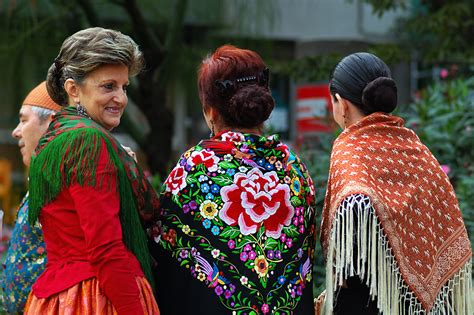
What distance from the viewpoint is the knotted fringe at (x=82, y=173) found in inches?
106

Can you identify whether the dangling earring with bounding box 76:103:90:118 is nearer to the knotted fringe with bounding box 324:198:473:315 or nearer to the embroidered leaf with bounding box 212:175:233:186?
the embroidered leaf with bounding box 212:175:233:186

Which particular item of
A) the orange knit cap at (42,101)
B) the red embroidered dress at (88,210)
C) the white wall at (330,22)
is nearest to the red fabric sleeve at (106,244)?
the red embroidered dress at (88,210)

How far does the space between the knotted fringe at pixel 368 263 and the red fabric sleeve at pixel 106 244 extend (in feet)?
2.63

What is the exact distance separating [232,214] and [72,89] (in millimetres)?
701

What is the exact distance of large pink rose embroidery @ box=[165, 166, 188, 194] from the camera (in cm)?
295

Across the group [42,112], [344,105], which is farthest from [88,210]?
[42,112]

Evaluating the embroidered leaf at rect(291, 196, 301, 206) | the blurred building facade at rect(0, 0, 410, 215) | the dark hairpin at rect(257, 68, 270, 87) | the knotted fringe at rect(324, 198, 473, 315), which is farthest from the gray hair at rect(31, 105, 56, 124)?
the blurred building facade at rect(0, 0, 410, 215)

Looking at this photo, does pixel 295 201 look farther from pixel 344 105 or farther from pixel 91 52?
pixel 91 52

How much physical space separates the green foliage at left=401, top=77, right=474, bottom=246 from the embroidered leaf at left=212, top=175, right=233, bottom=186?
8.19 ft

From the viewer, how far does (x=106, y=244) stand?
2652mm

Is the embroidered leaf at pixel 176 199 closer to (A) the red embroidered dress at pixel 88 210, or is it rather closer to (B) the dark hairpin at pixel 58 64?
(A) the red embroidered dress at pixel 88 210

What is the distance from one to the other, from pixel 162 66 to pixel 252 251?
178 inches

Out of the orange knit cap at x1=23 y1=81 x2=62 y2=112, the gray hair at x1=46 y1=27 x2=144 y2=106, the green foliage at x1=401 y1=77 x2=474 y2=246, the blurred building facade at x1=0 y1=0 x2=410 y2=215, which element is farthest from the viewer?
the blurred building facade at x1=0 y1=0 x2=410 y2=215

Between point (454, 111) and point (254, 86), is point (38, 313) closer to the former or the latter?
point (254, 86)
